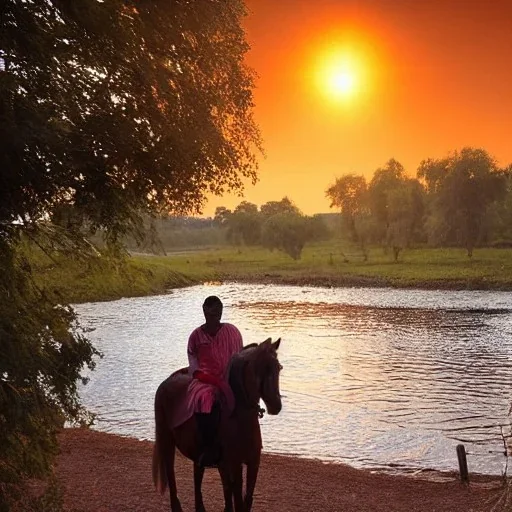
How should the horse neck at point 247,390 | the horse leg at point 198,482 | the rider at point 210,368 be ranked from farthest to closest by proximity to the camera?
the horse leg at point 198,482
the rider at point 210,368
the horse neck at point 247,390

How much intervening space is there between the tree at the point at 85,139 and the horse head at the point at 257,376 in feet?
8.03

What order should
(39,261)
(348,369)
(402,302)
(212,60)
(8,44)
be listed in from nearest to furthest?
1. (8,44)
2. (212,60)
3. (39,261)
4. (348,369)
5. (402,302)

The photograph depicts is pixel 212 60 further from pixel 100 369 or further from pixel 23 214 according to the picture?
pixel 100 369

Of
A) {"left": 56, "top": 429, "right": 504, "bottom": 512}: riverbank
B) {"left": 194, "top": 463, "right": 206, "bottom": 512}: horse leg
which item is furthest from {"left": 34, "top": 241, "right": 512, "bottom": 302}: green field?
{"left": 194, "top": 463, "right": 206, "bottom": 512}: horse leg

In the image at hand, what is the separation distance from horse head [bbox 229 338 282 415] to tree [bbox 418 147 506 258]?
2747 inches

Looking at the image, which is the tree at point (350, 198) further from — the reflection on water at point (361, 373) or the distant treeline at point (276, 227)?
the reflection on water at point (361, 373)

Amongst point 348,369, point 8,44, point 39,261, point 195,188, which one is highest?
point 8,44

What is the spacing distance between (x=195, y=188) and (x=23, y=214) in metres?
2.76

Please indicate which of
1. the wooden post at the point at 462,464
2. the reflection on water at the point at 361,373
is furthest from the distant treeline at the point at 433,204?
the wooden post at the point at 462,464

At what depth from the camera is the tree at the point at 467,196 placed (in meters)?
74.1

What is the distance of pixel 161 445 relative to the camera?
997 centimetres

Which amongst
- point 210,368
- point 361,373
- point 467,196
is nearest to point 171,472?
point 210,368

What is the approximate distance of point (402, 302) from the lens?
5088 cm

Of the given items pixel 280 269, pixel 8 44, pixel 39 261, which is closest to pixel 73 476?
pixel 39 261
